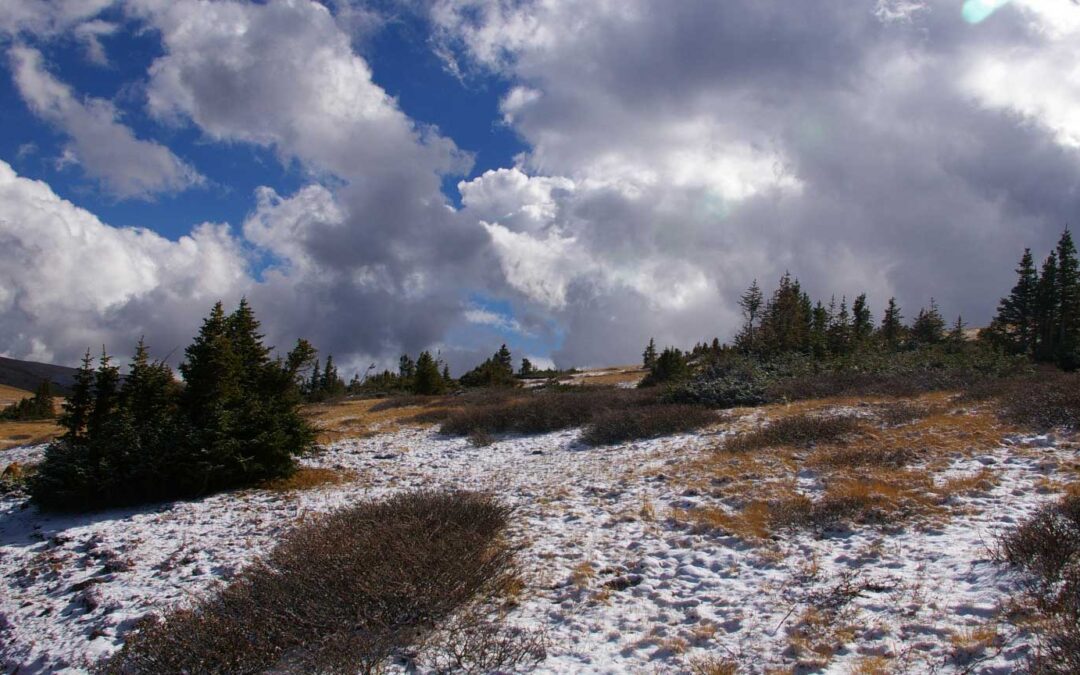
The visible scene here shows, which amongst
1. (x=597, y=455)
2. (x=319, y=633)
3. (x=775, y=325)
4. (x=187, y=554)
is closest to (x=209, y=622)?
(x=319, y=633)

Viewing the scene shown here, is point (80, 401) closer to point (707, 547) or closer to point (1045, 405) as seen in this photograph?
point (707, 547)

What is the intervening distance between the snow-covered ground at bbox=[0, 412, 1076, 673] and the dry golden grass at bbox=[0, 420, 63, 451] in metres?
19.3

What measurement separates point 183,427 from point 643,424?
Answer: 11923 mm

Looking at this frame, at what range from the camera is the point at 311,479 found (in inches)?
566

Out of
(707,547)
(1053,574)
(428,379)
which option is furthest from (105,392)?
(428,379)

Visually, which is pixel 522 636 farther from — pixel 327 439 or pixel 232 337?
pixel 327 439

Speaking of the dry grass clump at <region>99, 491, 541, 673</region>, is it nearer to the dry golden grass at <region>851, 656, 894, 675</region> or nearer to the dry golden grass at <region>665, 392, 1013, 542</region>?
the dry golden grass at <region>851, 656, 894, 675</region>

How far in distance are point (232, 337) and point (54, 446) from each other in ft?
14.6

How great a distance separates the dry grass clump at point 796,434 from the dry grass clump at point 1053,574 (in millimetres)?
6005

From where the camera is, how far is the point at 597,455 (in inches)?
604

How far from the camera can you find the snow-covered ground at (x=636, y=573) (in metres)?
5.54

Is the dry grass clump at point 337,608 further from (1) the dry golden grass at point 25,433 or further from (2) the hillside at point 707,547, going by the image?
(1) the dry golden grass at point 25,433

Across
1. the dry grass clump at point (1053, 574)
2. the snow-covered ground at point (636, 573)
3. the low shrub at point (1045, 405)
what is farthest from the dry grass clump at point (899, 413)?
the dry grass clump at point (1053, 574)

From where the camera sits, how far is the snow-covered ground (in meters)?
Result: 5.54
